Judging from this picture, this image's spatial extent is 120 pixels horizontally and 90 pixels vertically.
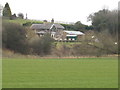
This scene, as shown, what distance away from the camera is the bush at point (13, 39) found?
192ft

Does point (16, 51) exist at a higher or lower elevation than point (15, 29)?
lower

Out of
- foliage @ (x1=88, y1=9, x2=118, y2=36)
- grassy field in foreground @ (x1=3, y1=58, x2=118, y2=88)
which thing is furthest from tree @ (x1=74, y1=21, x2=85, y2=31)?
grassy field in foreground @ (x1=3, y1=58, x2=118, y2=88)

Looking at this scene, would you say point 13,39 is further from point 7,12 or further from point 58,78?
point 7,12

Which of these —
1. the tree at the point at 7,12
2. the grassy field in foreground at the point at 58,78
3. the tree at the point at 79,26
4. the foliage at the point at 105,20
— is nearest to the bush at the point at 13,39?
the foliage at the point at 105,20

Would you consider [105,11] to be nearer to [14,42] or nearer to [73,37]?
[73,37]

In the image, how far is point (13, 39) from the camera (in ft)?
196

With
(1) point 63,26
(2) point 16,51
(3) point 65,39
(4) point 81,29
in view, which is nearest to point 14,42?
(2) point 16,51

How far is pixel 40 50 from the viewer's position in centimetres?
6012

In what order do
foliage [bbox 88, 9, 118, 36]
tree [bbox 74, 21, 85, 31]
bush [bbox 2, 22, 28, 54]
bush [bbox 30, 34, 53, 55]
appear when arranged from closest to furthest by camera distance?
bush [bbox 2, 22, 28, 54] → bush [bbox 30, 34, 53, 55] → foliage [bbox 88, 9, 118, 36] → tree [bbox 74, 21, 85, 31]

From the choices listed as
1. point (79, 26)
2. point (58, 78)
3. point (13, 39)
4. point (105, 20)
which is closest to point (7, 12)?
point (79, 26)

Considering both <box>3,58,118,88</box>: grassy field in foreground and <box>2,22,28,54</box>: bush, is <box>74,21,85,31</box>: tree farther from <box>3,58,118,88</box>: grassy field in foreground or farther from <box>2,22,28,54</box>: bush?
Answer: <box>3,58,118,88</box>: grassy field in foreground

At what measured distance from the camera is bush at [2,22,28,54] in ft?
192

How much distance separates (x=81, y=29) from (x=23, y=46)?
41556 mm

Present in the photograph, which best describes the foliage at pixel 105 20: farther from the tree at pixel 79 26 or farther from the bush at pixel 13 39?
the bush at pixel 13 39
